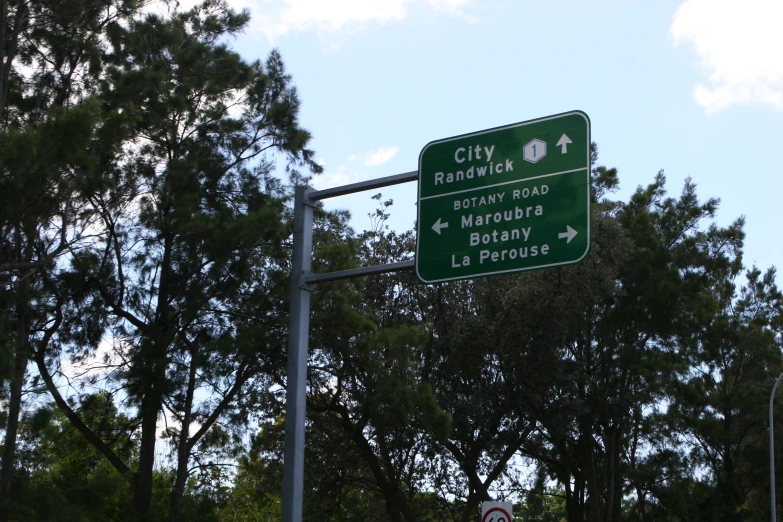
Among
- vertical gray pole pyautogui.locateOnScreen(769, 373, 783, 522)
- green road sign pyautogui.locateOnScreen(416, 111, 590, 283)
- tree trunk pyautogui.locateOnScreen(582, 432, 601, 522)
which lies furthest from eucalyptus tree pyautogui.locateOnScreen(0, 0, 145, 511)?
vertical gray pole pyautogui.locateOnScreen(769, 373, 783, 522)

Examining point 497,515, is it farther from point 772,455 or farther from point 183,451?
point 772,455

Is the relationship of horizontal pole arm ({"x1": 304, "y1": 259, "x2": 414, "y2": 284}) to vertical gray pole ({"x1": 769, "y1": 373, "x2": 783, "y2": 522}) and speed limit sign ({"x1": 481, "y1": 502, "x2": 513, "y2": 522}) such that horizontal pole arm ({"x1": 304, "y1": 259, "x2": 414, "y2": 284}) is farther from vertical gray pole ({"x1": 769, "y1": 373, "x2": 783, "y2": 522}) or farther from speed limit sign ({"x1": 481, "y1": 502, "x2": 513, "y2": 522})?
vertical gray pole ({"x1": 769, "y1": 373, "x2": 783, "y2": 522})

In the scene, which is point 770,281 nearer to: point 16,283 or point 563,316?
point 563,316

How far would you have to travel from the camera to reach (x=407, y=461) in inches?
895

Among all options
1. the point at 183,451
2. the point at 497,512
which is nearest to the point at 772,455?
the point at 183,451

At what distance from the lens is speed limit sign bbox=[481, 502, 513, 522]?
10.1 m

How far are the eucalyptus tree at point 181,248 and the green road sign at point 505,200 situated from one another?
6.61m

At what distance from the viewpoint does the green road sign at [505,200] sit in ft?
26.4

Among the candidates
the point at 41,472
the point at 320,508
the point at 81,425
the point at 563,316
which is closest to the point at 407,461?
the point at 320,508

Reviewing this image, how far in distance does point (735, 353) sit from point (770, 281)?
363cm

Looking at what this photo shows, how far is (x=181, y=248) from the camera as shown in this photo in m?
16.0

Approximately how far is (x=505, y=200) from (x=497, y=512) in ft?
12.6

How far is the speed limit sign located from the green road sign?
3118 millimetres

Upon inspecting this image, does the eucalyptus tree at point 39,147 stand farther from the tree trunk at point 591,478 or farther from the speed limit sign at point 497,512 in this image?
the tree trunk at point 591,478
